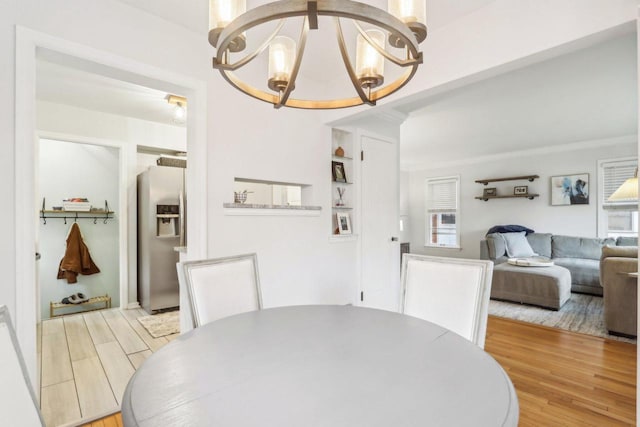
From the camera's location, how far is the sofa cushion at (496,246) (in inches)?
200

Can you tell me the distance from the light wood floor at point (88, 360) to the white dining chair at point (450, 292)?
1.91 meters

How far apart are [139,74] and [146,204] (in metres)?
2.25

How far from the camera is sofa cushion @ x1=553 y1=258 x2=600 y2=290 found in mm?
4297

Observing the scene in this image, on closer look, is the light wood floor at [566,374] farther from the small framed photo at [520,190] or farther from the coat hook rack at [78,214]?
the coat hook rack at [78,214]

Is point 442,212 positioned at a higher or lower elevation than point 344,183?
lower

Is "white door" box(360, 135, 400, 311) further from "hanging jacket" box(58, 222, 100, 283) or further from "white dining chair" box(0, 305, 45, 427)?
"hanging jacket" box(58, 222, 100, 283)

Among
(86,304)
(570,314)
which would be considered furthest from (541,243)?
(86,304)

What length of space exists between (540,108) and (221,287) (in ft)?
13.3

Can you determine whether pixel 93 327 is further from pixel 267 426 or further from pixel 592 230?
pixel 592 230

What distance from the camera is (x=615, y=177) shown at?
5.04 meters

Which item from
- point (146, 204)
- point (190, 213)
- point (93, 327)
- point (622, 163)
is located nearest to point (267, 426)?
point (190, 213)

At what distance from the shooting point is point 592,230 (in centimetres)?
515

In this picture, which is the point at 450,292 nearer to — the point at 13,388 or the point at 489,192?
the point at 13,388

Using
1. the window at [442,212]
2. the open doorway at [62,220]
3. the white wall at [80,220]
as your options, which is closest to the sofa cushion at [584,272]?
the window at [442,212]
